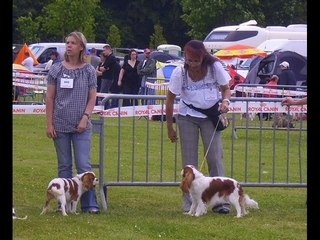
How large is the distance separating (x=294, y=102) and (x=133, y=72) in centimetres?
1515

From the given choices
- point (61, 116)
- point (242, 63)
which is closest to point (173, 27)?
point (242, 63)

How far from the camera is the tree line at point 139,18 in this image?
5681 cm

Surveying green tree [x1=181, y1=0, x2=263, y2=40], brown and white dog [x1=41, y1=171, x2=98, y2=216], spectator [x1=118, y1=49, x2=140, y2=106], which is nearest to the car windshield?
spectator [x1=118, y1=49, x2=140, y2=106]

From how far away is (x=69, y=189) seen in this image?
1009 cm

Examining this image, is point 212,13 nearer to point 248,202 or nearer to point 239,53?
point 239,53

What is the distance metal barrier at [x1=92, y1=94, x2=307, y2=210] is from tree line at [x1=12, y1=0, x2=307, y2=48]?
37.4m

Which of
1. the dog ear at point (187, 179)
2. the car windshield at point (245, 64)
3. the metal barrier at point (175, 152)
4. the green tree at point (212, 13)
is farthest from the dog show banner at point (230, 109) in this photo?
the green tree at point (212, 13)

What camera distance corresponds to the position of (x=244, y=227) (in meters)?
9.58

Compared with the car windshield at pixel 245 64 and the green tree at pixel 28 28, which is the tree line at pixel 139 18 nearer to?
the green tree at pixel 28 28

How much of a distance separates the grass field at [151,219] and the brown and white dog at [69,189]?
175 mm

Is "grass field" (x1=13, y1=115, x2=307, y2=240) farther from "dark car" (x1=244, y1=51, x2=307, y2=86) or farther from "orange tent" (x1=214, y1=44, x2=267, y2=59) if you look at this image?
"orange tent" (x1=214, y1=44, x2=267, y2=59)

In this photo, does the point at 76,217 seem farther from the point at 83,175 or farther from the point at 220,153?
the point at 220,153

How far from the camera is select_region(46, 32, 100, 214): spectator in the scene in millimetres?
10180

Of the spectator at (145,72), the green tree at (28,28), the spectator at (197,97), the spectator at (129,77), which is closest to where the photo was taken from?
the spectator at (197,97)
